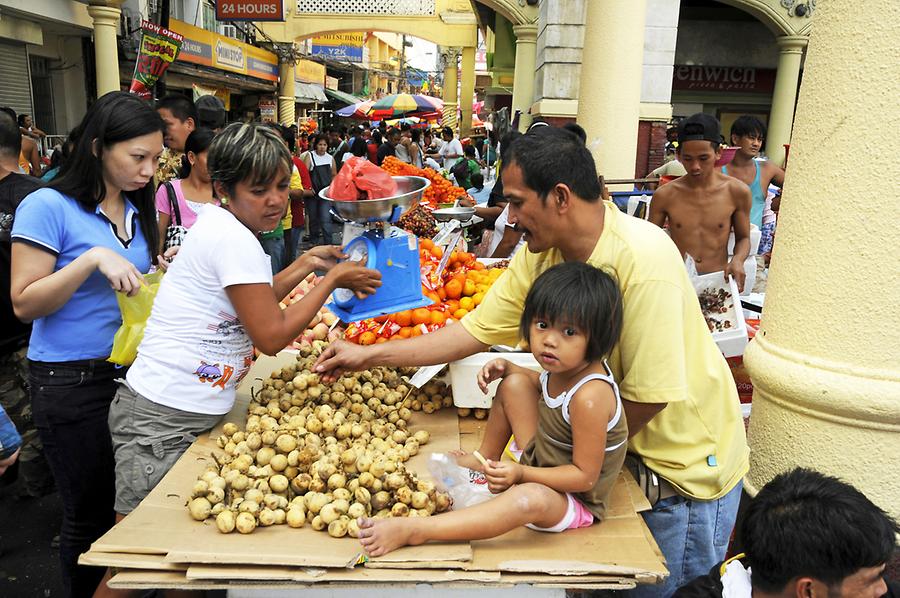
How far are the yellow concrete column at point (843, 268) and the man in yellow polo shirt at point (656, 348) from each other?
0.50 meters

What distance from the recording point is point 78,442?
2.41m

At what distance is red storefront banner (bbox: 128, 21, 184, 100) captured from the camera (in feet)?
37.6

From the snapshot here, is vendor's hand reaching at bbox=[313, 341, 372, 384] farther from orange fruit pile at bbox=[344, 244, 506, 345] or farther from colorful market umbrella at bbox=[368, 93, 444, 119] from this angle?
colorful market umbrella at bbox=[368, 93, 444, 119]

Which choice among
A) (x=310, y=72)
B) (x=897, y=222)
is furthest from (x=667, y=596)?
(x=310, y=72)

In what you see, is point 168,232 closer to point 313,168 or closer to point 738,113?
point 313,168

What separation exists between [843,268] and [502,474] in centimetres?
145

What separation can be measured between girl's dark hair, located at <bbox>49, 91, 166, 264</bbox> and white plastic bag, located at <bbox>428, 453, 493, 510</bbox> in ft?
5.06

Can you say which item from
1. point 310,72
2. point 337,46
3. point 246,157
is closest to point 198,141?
point 246,157

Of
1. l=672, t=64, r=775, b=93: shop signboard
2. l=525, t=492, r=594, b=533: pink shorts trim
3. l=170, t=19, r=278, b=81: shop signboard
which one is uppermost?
l=170, t=19, r=278, b=81: shop signboard

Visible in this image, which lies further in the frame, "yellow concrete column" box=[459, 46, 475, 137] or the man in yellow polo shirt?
"yellow concrete column" box=[459, 46, 475, 137]

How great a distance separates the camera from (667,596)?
2.17 meters

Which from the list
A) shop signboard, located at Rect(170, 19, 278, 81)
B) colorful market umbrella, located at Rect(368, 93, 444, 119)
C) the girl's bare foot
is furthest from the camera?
colorful market umbrella, located at Rect(368, 93, 444, 119)

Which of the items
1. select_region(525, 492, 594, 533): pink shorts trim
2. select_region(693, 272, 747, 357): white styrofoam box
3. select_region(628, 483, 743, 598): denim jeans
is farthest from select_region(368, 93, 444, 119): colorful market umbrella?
select_region(525, 492, 594, 533): pink shorts trim

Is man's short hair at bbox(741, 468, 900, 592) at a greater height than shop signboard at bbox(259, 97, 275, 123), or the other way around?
shop signboard at bbox(259, 97, 275, 123)
